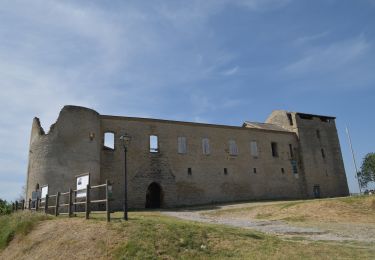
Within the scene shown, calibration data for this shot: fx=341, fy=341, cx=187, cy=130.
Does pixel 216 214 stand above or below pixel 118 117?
below

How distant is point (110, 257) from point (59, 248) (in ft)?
7.93

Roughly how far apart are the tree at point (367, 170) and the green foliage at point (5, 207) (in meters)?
48.9

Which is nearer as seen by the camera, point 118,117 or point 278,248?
point 278,248

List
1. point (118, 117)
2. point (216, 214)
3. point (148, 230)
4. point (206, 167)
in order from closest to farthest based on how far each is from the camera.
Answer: point (148, 230), point (216, 214), point (118, 117), point (206, 167)

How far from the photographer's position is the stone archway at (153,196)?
1059 inches

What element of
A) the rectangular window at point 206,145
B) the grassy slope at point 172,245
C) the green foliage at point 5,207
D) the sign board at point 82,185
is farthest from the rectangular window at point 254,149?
the grassy slope at point 172,245

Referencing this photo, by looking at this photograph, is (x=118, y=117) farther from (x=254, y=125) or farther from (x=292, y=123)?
(x=292, y=123)

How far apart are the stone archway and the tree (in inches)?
1511

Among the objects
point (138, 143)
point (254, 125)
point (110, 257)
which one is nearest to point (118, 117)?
point (138, 143)

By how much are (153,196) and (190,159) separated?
422 centimetres

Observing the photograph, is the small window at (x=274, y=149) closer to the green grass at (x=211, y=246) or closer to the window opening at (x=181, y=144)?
the window opening at (x=181, y=144)

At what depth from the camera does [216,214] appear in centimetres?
2048

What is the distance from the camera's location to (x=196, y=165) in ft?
92.2

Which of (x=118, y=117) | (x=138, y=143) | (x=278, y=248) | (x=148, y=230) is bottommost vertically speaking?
(x=278, y=248)
